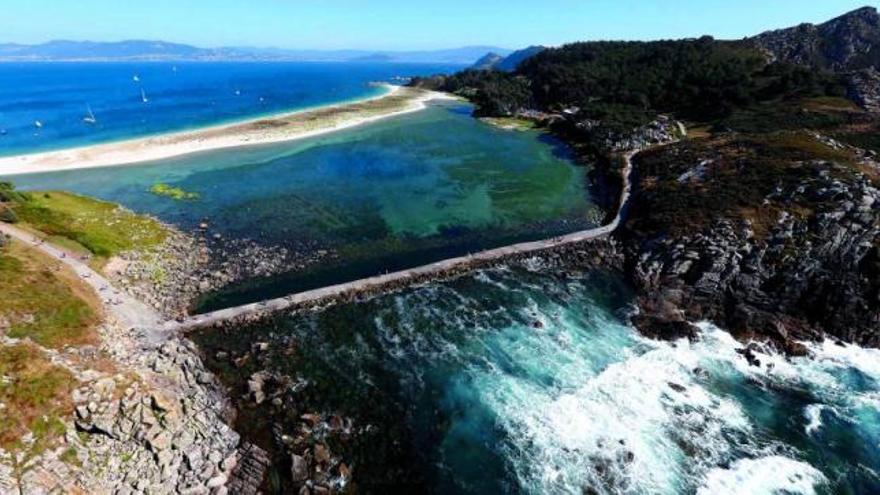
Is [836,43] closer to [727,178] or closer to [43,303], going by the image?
[727,178]

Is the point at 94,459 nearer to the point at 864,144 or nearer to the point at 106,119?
the point at 864,144

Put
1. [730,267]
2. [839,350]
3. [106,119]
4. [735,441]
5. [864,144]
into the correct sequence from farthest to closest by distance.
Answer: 1. [106,119]
2. [864,144]
3. [730,267]
4. [839,350]
5. [735,441]

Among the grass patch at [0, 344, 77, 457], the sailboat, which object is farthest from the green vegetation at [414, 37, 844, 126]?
the sailboat

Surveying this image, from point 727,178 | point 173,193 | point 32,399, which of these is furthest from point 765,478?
point 173,193

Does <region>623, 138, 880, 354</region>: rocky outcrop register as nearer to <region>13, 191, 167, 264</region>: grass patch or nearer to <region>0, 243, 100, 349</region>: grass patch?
<region>0, 243, 100, 349</region>: grass patch

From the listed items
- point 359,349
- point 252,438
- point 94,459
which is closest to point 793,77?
point 359,349
